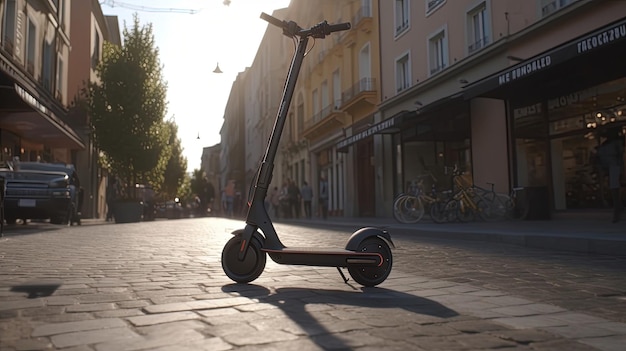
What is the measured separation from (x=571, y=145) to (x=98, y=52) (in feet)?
100

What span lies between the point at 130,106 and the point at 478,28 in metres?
17.8

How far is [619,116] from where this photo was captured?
1256 cm

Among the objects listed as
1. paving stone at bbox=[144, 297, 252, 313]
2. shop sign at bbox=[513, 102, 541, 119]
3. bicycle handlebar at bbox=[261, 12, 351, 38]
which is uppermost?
shop sign at bbox=[513, 102, 541, 119]

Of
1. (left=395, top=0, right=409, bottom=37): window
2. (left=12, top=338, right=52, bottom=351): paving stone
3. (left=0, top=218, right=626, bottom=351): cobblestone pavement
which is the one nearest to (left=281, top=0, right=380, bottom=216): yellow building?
(left=395, top=0, right=409, bottom=37): window

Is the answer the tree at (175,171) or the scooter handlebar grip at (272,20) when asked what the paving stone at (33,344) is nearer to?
the scooter handlebar grip at (272,20)

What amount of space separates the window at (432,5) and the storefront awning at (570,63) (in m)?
5.46

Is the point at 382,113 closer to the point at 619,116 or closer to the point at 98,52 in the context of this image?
the point at 619,116

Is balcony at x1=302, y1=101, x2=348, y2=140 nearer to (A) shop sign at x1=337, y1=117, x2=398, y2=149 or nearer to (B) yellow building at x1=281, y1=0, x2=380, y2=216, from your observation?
(B) yellow building at x1=281, y1=0, x2=380, y2=216

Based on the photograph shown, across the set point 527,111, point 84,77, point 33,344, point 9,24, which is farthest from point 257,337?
point 84,77

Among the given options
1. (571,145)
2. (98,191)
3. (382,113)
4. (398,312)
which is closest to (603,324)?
(398,312)

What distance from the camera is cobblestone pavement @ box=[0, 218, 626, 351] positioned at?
287 cm

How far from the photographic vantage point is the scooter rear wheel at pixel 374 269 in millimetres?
4578

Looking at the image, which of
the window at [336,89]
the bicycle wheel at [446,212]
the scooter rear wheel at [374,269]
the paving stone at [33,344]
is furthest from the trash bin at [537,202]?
the window at [336,89]

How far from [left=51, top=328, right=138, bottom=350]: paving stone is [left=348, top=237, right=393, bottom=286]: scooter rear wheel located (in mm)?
2011
